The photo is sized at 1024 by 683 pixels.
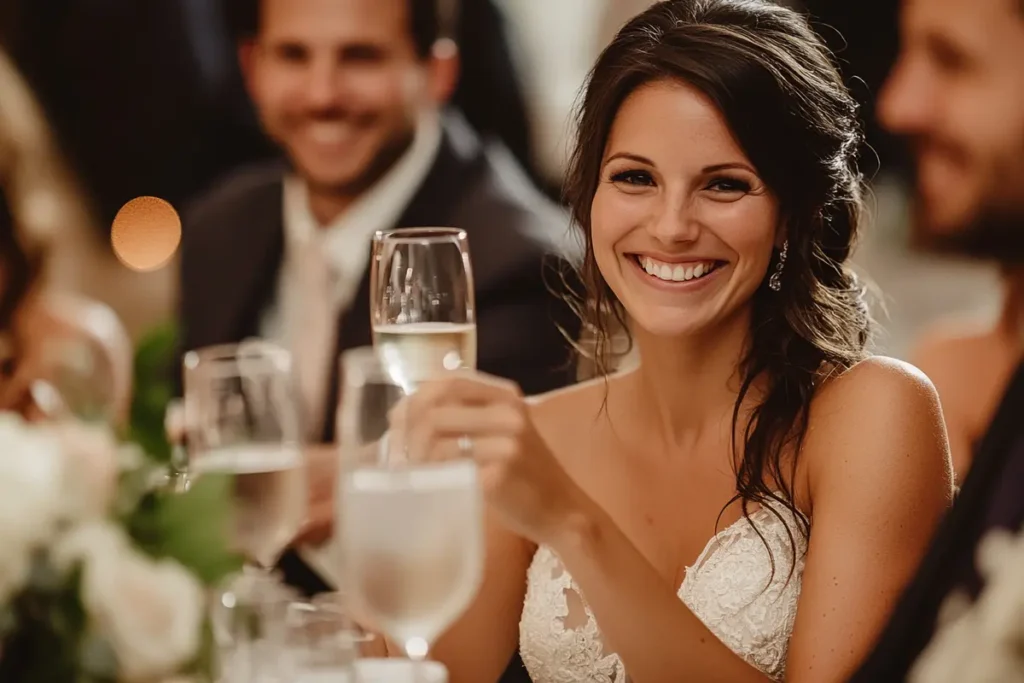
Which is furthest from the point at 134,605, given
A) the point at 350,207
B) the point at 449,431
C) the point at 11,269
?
the point at 350,207

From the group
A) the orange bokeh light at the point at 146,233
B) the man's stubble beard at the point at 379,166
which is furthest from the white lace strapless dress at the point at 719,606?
the orange bokeh light at the point at 146,233

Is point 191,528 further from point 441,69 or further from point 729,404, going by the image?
point 441,69

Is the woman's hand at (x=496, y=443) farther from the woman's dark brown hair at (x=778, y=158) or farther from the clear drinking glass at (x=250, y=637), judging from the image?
the woman's dark brown hair at (x=778, y=158)

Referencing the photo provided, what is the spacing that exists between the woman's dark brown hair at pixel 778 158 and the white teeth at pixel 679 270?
5.1 inches

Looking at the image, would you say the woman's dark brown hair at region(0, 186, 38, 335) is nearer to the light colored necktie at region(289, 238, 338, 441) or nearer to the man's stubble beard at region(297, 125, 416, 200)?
the light colored necktie at region(289, 238, 338, 441)

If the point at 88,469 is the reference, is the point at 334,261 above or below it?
below

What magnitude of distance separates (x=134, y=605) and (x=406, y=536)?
0.22 meters

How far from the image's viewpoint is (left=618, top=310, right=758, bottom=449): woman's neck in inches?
77.2

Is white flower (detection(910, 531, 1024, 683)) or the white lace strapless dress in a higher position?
white flower (detection(910, 531, 1024, 683))

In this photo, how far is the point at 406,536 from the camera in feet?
3.56

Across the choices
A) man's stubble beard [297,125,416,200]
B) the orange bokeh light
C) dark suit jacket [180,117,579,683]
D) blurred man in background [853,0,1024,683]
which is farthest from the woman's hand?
the orange bokeh light

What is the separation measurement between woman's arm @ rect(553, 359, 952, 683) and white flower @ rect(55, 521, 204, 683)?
0.58m

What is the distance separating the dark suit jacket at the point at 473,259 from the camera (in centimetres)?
283

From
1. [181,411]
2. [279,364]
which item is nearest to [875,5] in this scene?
[181,411]
